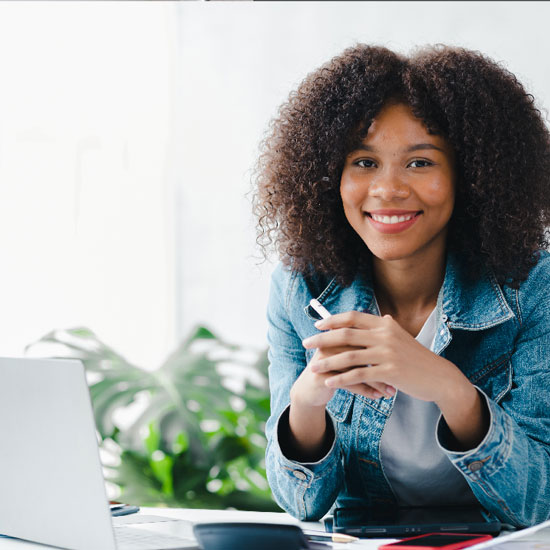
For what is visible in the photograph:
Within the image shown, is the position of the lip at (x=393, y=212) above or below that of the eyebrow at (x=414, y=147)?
below

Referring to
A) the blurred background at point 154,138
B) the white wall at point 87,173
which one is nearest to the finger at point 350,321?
the blurred background at point 154,138

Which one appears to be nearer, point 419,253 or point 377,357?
point 377,357

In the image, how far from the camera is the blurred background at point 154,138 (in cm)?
244

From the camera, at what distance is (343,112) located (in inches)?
48.1

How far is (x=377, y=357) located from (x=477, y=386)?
35 centimetres

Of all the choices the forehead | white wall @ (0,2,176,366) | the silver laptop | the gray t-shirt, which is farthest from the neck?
white wall @ (0,2,176,366)

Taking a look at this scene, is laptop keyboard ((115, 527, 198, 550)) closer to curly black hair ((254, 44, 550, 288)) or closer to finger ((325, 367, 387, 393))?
finger ((325, 367, 387, 393))

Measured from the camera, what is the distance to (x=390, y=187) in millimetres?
1162

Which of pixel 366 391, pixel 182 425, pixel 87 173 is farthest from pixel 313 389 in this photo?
pixel 87 173

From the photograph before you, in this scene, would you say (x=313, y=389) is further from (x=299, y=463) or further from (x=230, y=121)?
(x=230, y=121)

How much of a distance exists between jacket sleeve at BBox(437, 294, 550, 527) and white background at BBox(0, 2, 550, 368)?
1439mm

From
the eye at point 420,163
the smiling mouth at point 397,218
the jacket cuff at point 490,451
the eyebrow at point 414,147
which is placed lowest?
the jacket cuff at point 490,451

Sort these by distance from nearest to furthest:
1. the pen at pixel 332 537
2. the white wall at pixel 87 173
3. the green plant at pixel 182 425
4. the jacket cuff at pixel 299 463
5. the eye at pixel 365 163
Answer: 1. the pen at pixel 332 537
2. the jacket cuff at pixel 299 463
3. the eye at pixel 365 163
4. the green plant at pixel 182 425
5. the white wall at pixel 87 173

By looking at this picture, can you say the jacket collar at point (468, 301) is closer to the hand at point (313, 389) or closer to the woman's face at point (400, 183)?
the woman's face at point (400, 183)
